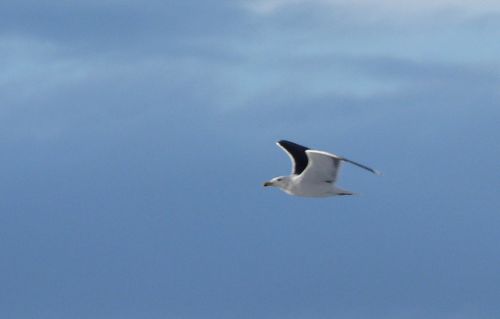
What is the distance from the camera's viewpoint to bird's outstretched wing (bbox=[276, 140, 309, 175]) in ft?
237

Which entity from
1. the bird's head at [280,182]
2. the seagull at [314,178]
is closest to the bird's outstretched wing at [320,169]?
the seagull at [314,178]

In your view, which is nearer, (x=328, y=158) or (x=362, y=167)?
(x=362, y=167)

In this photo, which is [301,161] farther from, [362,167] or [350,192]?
[362,167]

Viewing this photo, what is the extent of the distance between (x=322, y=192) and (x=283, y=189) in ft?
12.4

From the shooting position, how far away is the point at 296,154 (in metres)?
72.6

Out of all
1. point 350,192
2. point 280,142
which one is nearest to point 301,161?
point 280,142

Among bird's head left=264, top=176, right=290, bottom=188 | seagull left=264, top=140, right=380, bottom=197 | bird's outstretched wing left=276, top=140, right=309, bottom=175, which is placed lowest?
seagull left=264, top=140, right=380, bottom=197

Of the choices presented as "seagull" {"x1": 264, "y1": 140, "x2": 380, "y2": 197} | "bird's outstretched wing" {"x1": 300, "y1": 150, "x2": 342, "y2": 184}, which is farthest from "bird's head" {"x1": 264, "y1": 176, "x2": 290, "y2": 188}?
"bird's outstretched wing" {"x1": 300, "y1": 150, "x2": 342, "y2": 184}

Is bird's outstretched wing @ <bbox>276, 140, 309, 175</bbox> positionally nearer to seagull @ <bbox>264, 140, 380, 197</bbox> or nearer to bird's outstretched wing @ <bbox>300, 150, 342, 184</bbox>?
seagull @ <bbox>264, 140, 380, 197</bbox>

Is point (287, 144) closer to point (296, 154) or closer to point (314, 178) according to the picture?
point (296, 154)

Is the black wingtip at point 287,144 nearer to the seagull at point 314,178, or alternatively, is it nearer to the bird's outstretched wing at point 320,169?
the seagull at point 314,178

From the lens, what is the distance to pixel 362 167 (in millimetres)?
58969

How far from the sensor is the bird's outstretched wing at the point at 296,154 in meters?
72.3

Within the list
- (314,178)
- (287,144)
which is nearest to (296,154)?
(287,144)
